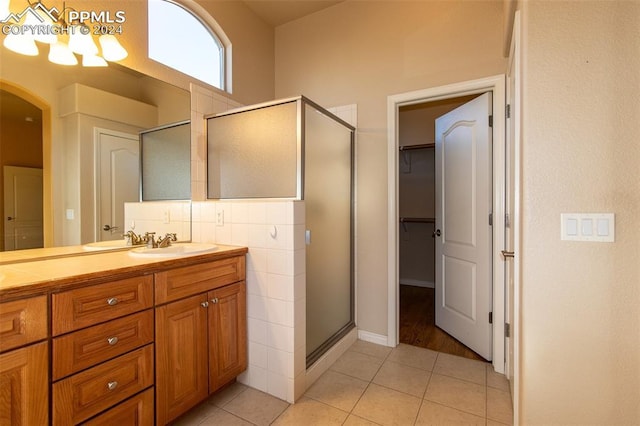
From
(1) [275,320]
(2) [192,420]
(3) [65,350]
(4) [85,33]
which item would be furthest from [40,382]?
(4) [85,33]

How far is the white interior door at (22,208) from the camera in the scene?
49.9 inches

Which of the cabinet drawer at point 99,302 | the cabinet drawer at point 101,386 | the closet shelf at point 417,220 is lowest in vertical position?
the cabinet drawer at point 101,386

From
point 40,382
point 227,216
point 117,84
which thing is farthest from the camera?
point 227,216

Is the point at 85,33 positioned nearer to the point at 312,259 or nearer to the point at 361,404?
the point at 312,259

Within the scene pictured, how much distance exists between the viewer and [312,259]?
6.64 feet

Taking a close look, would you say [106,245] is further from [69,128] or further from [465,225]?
[465,225]

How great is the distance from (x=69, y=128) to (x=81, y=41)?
0.49m

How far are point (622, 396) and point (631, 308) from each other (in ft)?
1.08

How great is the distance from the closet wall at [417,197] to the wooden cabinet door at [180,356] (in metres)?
3.28

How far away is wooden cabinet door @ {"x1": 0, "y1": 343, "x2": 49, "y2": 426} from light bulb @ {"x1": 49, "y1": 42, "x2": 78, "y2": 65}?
53.4 inches

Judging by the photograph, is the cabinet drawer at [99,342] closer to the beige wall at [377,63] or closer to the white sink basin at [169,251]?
the white sink basin at [169,251]

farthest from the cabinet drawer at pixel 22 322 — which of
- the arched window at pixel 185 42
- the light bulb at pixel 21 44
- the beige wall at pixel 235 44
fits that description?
the arched window at pixel 185 42

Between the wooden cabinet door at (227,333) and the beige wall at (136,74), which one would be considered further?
the wooden cabinet door at (227,333)

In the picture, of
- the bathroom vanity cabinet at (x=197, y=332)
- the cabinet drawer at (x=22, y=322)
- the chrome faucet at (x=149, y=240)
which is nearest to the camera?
the cabinet drawer at (x=22, y=322)
